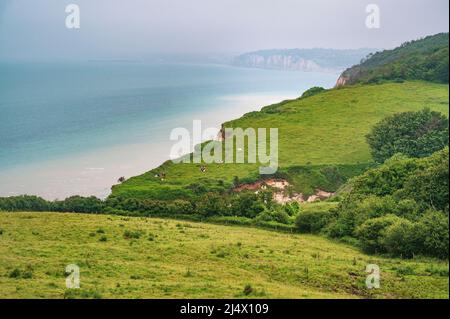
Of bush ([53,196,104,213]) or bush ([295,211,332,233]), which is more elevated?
bush ([295,211,332,233])

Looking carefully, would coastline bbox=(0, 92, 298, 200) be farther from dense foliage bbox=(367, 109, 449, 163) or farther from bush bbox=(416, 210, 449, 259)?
bush bbox=(416, 210, 449, 259)

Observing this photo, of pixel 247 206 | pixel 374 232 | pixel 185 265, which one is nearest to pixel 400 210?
pixel 374 232

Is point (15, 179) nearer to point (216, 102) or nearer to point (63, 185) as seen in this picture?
point (63, 185)

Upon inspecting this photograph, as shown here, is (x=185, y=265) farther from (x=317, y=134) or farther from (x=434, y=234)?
(x=317, y=134)

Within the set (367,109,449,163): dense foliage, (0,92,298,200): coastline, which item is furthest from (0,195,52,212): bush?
(367,109,449,163): dense foliage
